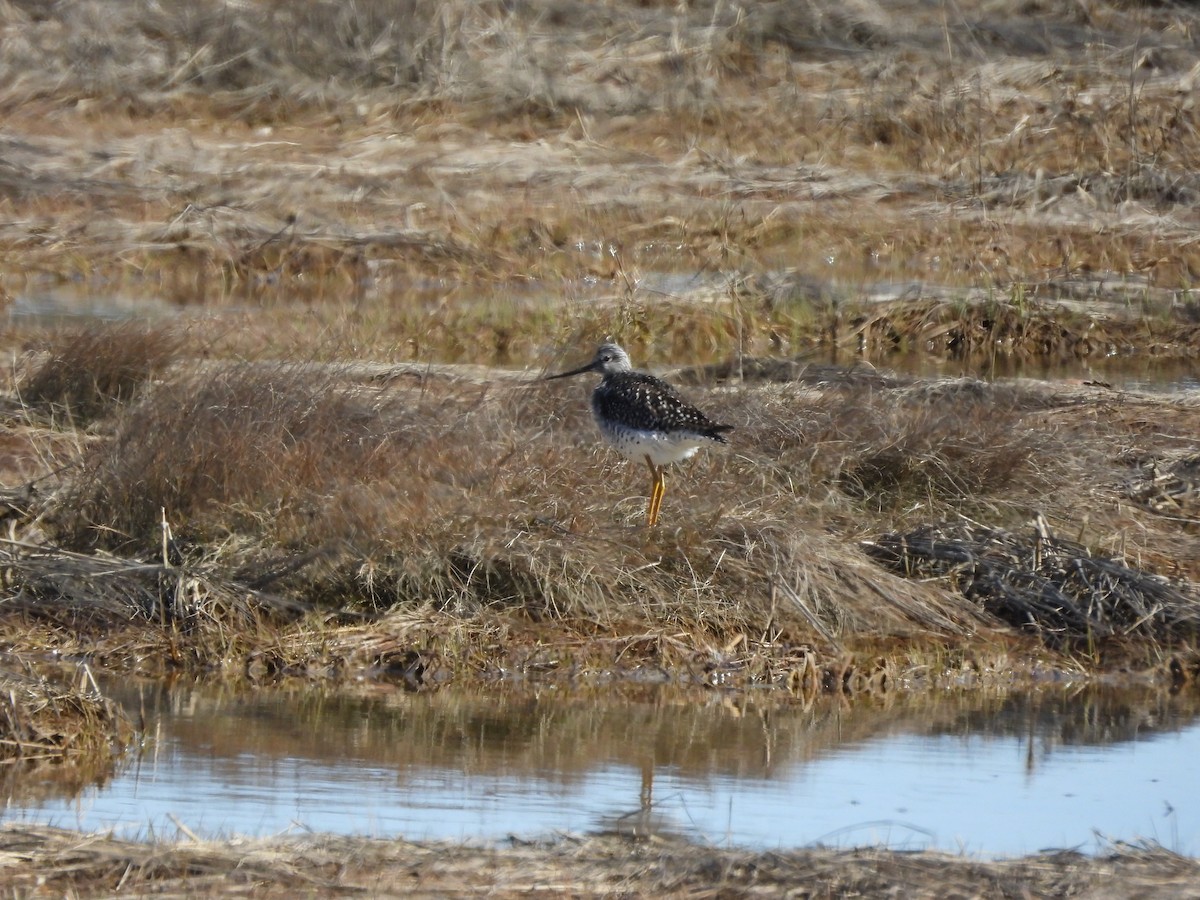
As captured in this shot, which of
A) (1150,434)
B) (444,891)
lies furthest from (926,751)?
(1150,434)

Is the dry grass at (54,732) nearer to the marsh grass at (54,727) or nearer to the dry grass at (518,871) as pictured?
the marsh grass at (54,727)

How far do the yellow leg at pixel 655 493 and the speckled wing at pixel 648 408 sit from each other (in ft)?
0.63

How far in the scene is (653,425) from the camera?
9.02 metres

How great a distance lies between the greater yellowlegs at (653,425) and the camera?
8.92 metres

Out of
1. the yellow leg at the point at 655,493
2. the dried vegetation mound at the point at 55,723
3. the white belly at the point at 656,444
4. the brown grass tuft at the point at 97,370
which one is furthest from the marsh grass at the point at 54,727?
the brown grass tuft at the point at 97,370

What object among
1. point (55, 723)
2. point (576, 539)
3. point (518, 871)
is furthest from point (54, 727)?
point (576, 539)

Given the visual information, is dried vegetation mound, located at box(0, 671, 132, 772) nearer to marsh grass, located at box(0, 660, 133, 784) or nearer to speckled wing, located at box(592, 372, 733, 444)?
marsh grass, located at box(0, 660, 133, 784)

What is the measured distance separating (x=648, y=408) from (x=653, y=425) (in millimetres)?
104

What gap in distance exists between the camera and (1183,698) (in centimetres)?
811

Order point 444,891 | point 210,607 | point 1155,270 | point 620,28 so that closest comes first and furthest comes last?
point 444,891 < point 210,607 < point 1155,270 < point 620,28

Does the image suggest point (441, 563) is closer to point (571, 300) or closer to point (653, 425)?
point (653, 425)

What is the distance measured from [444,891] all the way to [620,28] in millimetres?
18828

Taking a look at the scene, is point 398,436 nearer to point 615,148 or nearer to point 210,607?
point 210,607

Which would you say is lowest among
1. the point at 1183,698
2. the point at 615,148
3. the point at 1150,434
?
the point at 1183,698
